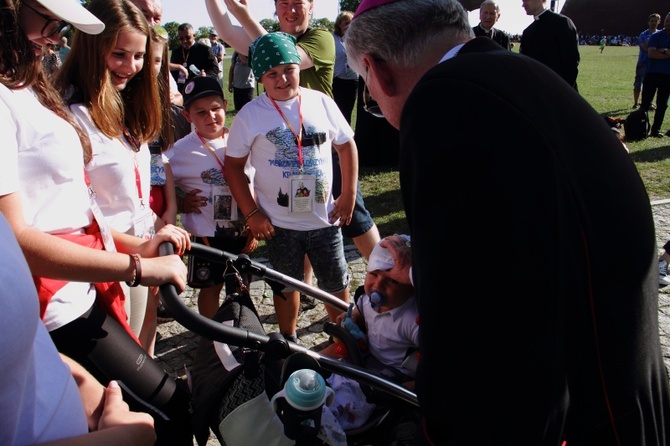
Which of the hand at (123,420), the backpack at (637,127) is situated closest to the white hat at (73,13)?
the hand at (123,420)

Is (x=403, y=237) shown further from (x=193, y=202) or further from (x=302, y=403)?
(x=193, y=202)

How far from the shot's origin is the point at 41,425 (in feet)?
3.55

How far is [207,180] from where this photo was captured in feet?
11.2

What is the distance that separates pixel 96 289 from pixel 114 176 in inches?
25.8

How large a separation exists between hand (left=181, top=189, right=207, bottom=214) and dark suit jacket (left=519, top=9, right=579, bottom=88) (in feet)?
17.3

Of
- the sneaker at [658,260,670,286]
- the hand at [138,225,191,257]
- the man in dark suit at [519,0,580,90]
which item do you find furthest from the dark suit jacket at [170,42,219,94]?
the hand at [138,225,191,257]

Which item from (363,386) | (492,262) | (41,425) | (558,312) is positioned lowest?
(363,386)

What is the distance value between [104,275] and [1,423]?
902 millimetres

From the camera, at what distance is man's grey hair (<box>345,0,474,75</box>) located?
142 cm

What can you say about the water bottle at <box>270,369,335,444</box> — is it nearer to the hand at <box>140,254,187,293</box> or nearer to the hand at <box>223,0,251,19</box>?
the hand at <box>140,254,187,293</box>

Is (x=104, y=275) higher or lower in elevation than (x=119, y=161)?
lower

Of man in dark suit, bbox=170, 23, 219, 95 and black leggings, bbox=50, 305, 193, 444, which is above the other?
man in dark suit, bbox=170, 23, 219, 95

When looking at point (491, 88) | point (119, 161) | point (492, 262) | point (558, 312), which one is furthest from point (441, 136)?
point (119, 161)

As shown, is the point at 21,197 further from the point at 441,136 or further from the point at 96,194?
the point at 441,136
